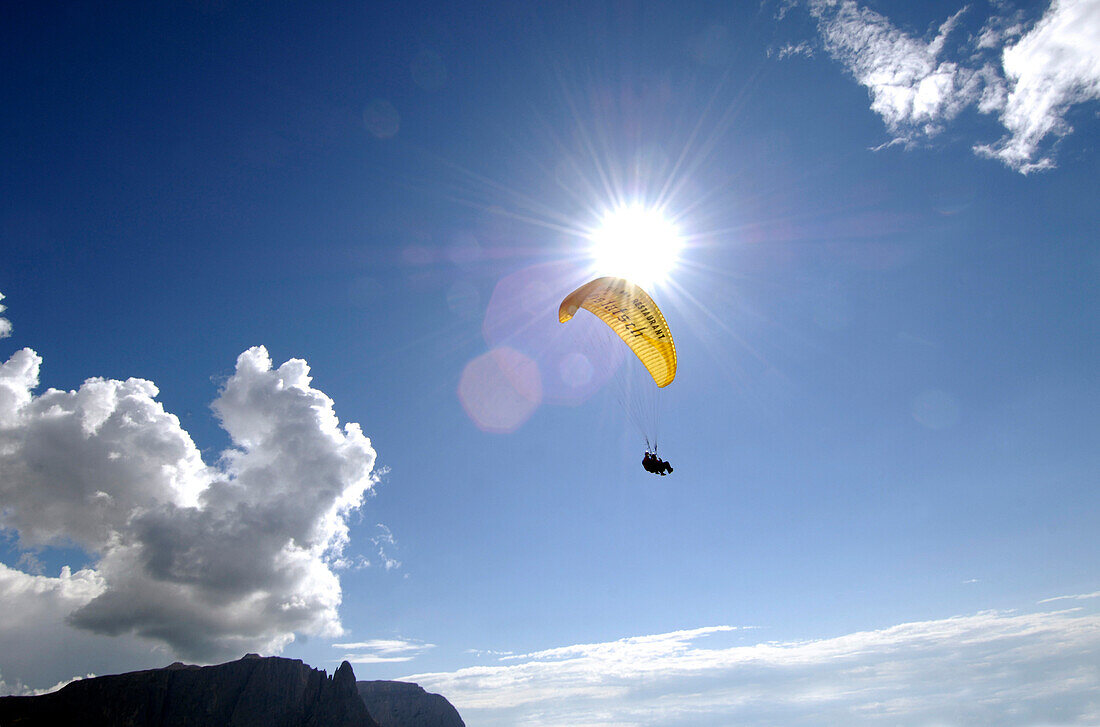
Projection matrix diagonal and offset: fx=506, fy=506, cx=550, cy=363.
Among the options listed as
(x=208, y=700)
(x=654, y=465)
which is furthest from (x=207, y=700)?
(x=654, y=465)

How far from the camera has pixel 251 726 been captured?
6417 inches

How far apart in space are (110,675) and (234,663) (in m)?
33.4

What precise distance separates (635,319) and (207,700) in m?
207

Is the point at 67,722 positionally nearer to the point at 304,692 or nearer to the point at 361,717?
the point at 304,692

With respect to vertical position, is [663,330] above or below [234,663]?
above

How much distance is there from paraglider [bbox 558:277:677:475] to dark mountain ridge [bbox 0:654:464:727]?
651ft

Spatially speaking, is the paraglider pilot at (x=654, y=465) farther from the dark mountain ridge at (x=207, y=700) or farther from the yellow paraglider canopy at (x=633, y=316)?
the dark mountain ridge at (x=207, y=700)

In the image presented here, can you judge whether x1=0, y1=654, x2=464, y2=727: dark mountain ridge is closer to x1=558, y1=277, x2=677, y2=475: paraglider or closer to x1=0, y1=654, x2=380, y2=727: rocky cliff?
x1=0, y1=654, x2=380, y2=727: rocky cliff

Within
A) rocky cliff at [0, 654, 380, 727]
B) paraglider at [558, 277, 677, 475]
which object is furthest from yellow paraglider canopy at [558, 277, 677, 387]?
rocky cliff at [0, 654, 380, 727]

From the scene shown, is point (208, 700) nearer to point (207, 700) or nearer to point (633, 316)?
point (207, 700)

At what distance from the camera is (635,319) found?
108 ft

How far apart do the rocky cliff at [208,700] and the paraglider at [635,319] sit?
198 meters

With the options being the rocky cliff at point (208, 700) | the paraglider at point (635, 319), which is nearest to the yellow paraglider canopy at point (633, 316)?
the paraglider at point (635, 319)

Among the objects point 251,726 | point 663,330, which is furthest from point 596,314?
point 251,726
